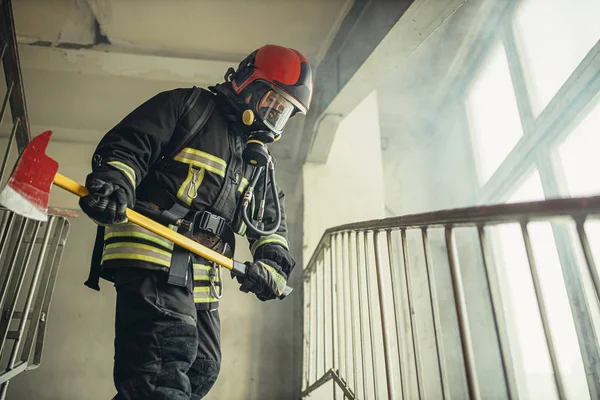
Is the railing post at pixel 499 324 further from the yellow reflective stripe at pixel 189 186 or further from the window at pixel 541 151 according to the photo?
the window at pixel 541 151

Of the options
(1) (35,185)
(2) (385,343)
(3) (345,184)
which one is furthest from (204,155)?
(3) (345,184)

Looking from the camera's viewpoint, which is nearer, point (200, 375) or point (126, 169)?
point (126, 169)

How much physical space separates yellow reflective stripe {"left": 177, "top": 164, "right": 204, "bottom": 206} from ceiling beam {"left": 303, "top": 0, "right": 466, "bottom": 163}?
59.5 inches

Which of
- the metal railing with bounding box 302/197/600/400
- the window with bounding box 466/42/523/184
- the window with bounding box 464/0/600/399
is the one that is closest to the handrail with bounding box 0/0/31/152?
the metal railing with bounding box 302/197/600/400

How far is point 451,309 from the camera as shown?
407 cm

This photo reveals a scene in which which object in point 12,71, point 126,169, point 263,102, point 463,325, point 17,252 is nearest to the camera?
point 463,325

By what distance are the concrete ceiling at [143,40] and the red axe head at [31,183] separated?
7.30ft

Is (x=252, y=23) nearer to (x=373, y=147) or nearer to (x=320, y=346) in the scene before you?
(x=373, y=147)

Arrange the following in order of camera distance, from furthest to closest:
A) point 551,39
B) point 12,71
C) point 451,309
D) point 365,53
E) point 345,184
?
point 451,309
point 345,184
point 551,39
point 365,53
point 12,71

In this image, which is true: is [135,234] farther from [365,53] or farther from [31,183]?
[365,53]

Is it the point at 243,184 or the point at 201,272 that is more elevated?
the point at 243,184

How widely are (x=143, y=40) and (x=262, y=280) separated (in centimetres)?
264

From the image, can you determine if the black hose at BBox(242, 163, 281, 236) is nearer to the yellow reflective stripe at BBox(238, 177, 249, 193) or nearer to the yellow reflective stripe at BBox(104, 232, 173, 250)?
the yellow reflective stripe at BBox(238, 177, 249, 193)

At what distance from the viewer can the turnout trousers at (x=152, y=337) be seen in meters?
1.10
